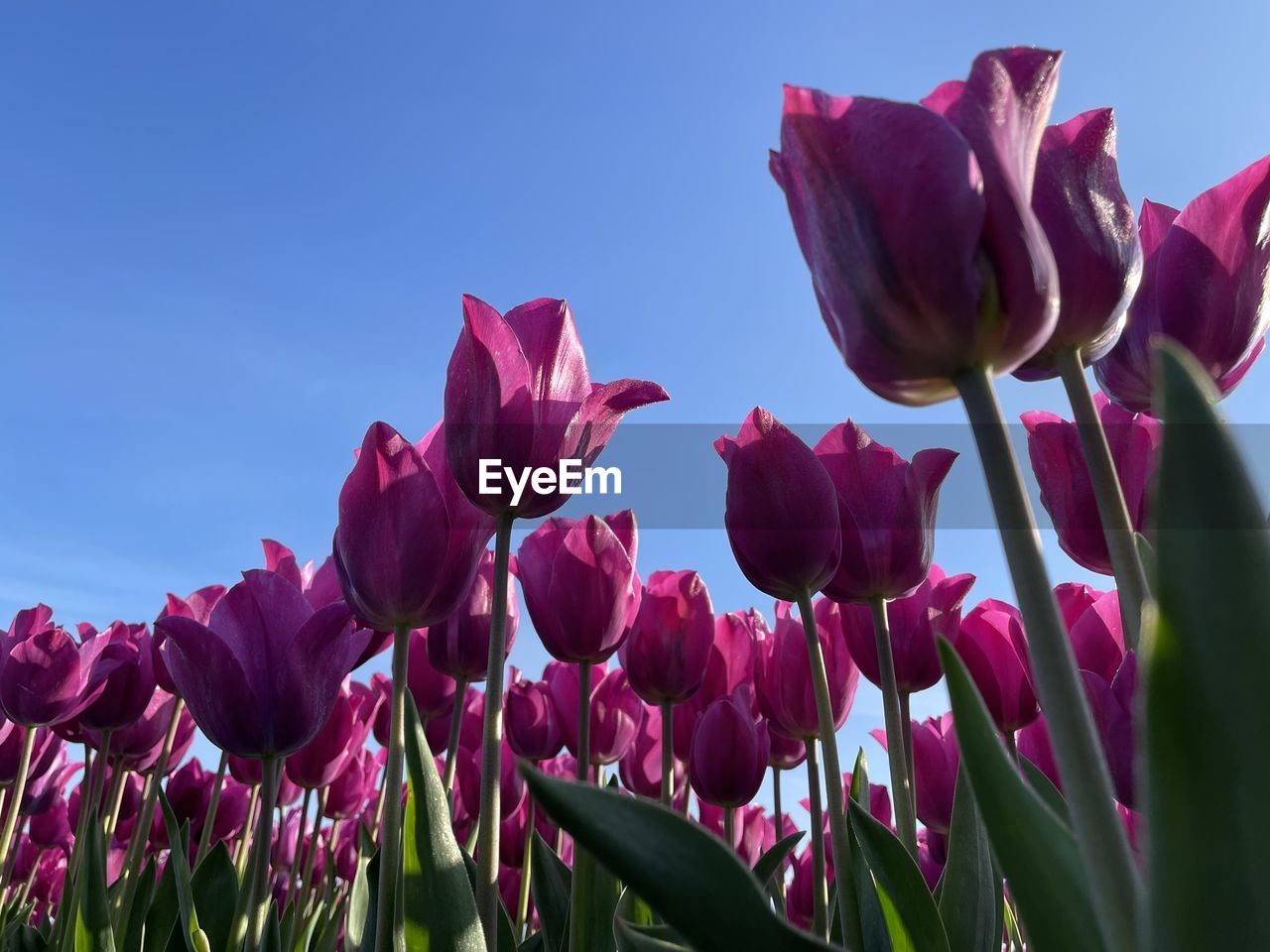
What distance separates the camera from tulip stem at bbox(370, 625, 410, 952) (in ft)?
3.15

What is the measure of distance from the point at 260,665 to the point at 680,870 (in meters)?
0.94

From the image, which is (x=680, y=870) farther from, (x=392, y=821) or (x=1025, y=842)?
(x=392, y=821)

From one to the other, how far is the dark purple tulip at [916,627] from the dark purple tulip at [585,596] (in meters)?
0.36

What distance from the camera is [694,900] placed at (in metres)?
0.50

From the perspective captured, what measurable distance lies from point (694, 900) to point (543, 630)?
39.1 inches

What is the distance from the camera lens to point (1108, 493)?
0.75m

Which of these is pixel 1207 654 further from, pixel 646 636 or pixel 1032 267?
pixel 646 636

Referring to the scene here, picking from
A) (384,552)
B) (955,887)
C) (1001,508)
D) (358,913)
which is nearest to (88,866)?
(358,913)

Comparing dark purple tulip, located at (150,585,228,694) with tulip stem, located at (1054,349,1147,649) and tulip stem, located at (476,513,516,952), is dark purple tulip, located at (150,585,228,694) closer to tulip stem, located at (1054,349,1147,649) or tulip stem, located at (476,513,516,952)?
tulip stem, located at (476,513,516,952)


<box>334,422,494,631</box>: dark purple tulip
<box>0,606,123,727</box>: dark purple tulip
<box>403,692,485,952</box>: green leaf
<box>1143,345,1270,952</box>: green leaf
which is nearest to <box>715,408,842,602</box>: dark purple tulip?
<box>334,422,494,631</box>: dark purple tulip

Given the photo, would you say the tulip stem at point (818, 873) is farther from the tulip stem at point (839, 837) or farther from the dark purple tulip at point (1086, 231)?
the dark purple tulip at point (1086, 231)

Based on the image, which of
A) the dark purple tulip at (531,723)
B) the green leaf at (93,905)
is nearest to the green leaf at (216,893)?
the green leaf at (93,905)

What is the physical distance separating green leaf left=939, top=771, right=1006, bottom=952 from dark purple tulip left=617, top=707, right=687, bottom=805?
127 cm

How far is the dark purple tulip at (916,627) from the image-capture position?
1486 millimetres
